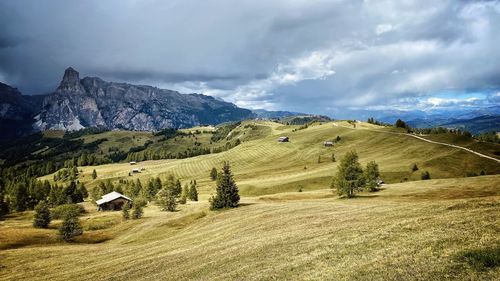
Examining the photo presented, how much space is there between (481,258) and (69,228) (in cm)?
7467

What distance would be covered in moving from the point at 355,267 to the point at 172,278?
16967mm

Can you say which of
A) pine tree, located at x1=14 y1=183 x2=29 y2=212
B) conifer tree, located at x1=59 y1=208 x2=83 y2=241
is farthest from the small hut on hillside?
Answer: conifer tree, located at x1=59 y1=208 x2=83 y2=241

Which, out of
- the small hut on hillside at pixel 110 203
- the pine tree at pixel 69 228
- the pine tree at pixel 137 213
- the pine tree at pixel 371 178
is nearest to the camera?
the pine tree at pixel 69 228

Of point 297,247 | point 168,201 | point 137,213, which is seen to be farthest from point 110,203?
point 297,247

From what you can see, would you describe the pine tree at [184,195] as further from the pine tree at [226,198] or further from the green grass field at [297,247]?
the green grass field at [297,247]

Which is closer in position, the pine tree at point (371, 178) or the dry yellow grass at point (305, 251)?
the dry yellow grass at point (305, 251)

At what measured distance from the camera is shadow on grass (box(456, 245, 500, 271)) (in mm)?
21047

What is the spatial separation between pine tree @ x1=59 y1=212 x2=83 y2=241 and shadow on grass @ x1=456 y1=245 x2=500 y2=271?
73.0m

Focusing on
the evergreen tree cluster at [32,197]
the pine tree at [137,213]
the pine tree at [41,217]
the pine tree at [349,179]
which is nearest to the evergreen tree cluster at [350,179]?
the pine tree at [349,179]

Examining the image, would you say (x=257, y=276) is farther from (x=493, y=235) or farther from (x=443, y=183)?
(x=443, y=183)

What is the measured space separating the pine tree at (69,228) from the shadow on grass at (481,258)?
7296cm

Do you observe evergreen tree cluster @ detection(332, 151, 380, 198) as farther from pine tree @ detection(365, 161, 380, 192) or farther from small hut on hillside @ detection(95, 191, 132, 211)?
small hut on hillside @ detection(95, 191, 132, 211)

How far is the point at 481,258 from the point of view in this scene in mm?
21812

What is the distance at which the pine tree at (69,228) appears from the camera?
7656 centimetres
